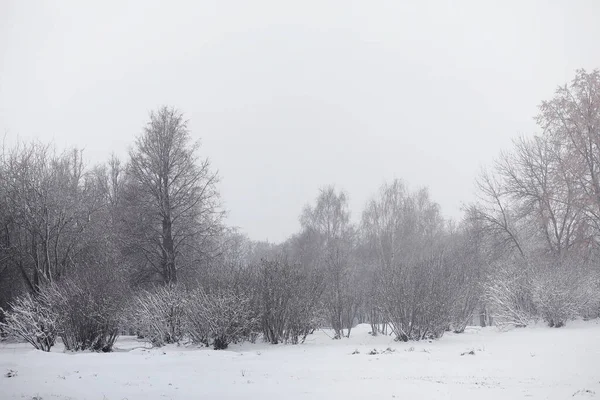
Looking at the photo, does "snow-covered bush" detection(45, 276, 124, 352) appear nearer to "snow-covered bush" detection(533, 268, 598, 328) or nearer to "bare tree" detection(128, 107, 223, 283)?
"bare tree" detection(128, 107, 223, 283)

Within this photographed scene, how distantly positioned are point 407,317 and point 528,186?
13.5 m

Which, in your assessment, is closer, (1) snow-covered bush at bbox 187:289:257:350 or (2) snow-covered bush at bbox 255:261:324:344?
(1) snow-covered bush at bbox 187:289:257:350

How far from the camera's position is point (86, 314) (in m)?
12.9

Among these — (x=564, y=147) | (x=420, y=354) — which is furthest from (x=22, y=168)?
(x=564, y=147)

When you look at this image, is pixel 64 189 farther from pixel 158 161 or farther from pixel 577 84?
pixel 577 84

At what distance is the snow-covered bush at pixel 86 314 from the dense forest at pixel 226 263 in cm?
4

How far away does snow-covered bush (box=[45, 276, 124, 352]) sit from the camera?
12961 millimetres

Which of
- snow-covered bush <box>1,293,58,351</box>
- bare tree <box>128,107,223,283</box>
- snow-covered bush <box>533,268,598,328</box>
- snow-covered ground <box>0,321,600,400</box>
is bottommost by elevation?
snow-covered ground <box>0,321,600,400</box>

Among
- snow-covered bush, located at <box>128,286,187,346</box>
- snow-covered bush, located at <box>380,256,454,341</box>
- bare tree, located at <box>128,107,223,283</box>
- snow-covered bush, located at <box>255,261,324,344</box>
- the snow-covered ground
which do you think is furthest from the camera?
bare tree, located at <box>128,107,223,283</box>

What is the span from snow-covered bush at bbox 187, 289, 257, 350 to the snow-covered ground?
1.42 metres

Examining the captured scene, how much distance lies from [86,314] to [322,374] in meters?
8.43

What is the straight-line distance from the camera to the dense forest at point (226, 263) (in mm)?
13805

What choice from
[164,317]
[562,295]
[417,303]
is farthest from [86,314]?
[562,295]

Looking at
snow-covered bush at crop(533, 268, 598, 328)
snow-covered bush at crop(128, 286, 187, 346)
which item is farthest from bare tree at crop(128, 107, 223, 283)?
snow-covered bush at crop(533, 268, 598, 328)
